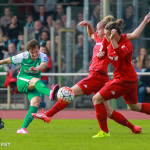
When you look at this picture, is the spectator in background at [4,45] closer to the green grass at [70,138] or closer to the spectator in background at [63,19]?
the spectator in background at [63,19]

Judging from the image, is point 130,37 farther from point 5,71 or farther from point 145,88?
point 5,71

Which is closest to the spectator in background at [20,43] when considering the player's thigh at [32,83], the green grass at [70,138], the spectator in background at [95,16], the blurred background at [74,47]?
the blurred background at [74,47]

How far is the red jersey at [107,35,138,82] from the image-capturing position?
8078 millimetres

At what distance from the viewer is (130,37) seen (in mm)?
8289

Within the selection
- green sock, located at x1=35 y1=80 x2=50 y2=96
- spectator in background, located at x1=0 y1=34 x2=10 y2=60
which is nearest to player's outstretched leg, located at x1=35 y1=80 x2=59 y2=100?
green sock, located at x1=35 y1=80 x2=50 y2=96

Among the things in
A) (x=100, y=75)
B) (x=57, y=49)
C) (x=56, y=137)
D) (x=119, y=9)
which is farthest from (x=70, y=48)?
(x=56, y=137)

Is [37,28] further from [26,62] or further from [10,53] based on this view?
[26,62]

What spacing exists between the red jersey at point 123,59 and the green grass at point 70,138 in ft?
3.14

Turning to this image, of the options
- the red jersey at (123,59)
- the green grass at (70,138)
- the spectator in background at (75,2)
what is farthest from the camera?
the spectator in background at (75,2)

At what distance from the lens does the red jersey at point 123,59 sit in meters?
8.08

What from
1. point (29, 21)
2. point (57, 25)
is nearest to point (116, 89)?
point (57, 25)

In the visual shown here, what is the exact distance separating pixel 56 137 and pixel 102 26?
2154 millimetres

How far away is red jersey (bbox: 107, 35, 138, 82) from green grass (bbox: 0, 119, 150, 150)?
3.14 ft

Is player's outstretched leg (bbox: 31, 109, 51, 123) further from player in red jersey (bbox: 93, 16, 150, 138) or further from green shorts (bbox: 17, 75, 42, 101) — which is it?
player in red jersey (bbox: 93, 16, 150, 138)
